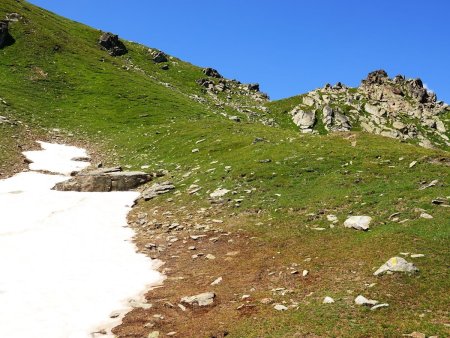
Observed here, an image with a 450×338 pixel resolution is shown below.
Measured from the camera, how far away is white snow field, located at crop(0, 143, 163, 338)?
1334cm

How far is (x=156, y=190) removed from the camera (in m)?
31.6

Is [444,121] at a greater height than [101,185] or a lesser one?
greater

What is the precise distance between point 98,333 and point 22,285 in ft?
17.4

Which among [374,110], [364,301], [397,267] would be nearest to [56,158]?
[397,267]

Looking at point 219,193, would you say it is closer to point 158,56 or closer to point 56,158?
point 56,158

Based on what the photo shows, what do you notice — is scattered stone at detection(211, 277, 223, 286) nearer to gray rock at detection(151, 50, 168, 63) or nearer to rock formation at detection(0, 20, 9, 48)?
rock formation at detection(0, 20, 9, 48)

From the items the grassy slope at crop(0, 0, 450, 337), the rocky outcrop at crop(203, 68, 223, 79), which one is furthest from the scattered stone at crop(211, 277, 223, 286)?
the rocky outcrop at crop(203, 68, 223, 79)

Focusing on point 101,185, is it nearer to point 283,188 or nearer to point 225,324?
point 283,188

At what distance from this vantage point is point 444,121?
9950 centimetres

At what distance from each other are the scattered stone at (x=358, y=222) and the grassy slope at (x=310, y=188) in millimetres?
433

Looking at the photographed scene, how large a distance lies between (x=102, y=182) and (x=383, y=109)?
86.0 m

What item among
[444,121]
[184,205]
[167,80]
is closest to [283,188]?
[184,205]

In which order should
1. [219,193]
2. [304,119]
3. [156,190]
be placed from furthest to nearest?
[304,119] < [156,190] < [219,193]

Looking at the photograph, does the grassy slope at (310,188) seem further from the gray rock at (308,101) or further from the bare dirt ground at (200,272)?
the gray rock at (308,101)
